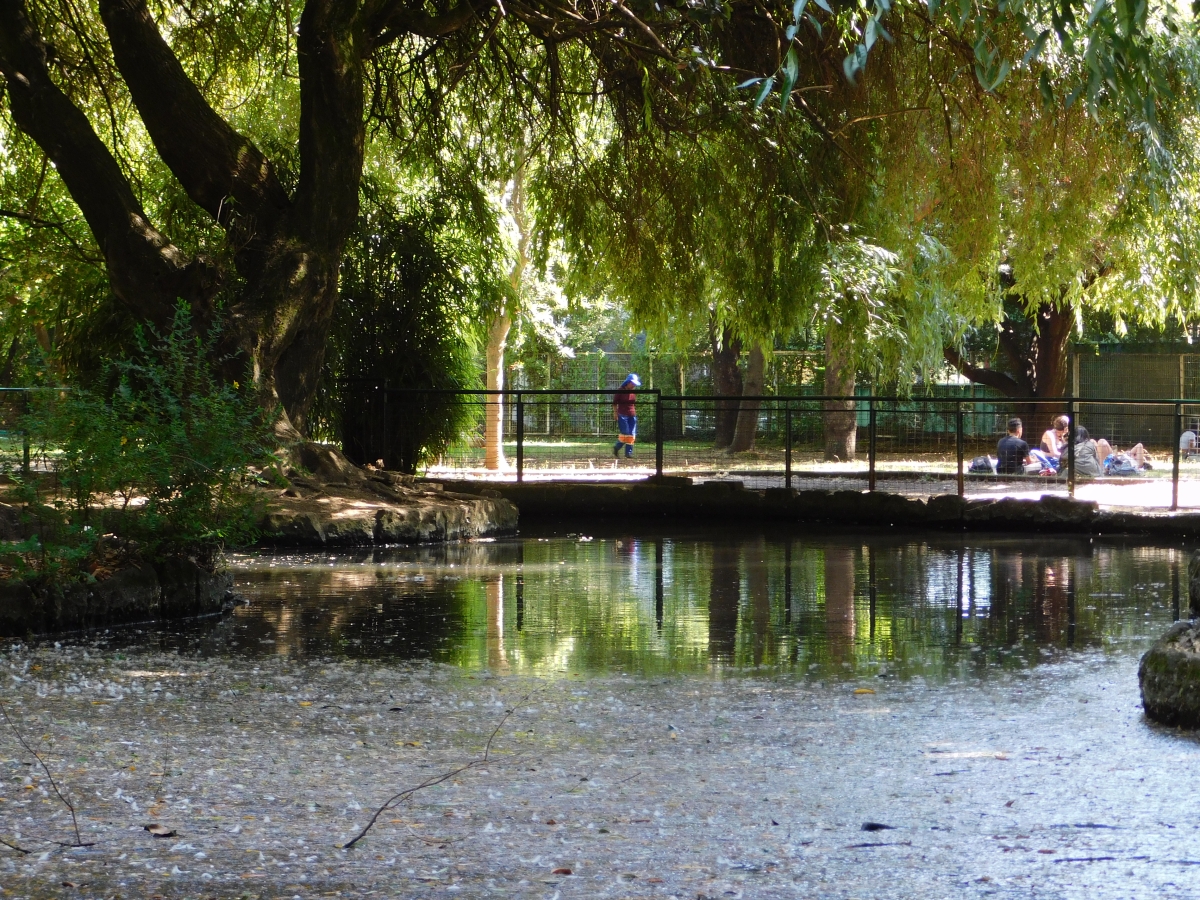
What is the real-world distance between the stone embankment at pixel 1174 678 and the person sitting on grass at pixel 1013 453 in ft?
45.5

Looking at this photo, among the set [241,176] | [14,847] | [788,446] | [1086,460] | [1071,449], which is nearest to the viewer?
[14,847]

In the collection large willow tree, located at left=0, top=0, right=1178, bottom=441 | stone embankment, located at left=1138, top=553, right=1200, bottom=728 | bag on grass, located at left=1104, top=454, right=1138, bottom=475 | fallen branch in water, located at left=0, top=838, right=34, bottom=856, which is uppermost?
large willow tree, located at left=0, top=0, right=1178, bottom=441

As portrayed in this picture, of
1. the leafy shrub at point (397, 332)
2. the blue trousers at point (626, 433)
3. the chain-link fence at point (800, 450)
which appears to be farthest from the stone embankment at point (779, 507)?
the blue trousers at point (626, 433)

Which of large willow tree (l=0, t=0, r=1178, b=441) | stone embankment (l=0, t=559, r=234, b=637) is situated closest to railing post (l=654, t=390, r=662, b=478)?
large willow tree (l=0, t=0, r=1178, b=441)

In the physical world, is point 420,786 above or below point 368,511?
below

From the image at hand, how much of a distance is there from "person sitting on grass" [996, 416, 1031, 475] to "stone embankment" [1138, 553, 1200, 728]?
547 inches

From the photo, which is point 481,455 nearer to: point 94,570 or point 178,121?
point 178,121

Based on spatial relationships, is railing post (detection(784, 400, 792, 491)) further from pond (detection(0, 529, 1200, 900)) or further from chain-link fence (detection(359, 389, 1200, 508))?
pond (detection(0, 529, 1200, 900))

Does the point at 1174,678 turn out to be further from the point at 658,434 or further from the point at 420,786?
the point at 658,434

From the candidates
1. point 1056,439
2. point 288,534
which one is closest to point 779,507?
point 1056,439

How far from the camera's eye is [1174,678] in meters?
6.00

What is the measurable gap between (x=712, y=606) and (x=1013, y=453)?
1129cm

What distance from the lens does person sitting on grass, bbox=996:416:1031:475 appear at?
1991cm

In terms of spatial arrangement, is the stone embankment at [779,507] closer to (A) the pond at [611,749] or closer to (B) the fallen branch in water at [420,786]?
(A) the pond at [611,749]
